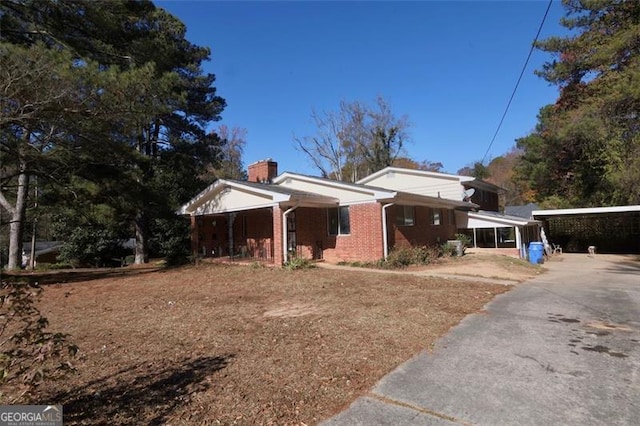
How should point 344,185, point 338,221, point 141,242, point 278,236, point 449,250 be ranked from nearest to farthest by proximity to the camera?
point 278,236 → point 344,185 → point 338,221 → point 449,250 → point 141,242

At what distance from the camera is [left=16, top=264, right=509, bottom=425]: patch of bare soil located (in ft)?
11.6

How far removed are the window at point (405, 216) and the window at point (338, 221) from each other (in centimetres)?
217

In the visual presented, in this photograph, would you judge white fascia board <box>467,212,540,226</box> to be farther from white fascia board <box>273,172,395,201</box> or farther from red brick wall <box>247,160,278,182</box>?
red brick wall <box>247,160,278,182</box>

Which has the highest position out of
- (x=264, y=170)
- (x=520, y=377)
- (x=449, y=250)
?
(x=264, y=170)

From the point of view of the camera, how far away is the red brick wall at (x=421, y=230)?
1594 cm

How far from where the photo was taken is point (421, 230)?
59.3ft

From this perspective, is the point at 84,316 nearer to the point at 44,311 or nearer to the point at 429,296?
the point at 44,311

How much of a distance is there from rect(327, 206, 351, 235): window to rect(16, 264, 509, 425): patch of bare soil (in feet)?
18.1

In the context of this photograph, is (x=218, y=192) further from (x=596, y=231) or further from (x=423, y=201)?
(x=596, y=231)

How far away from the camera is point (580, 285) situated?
11.0 meters

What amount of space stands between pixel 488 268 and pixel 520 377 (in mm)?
10406

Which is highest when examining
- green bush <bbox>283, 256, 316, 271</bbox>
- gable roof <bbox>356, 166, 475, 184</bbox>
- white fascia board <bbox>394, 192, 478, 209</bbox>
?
gable roof <bbox>356, 166, 475, 184</bbox>

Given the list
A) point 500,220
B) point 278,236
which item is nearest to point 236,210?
point 278,236

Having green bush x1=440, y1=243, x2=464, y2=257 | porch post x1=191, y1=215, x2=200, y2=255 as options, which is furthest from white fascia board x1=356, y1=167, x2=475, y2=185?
porch post x1=191, y1=215, x2=200, y2=255
